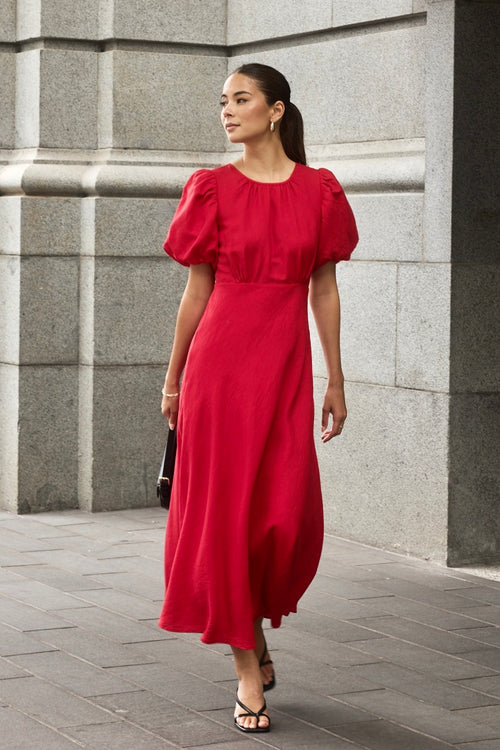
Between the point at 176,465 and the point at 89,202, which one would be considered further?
the point at 89,202

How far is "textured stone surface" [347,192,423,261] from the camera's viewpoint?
7.19m

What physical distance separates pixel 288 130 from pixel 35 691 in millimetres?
2073

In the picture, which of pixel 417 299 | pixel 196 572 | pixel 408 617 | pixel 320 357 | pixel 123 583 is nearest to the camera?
pixel 196 572

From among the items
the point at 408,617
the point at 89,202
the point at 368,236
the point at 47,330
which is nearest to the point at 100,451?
the point at 47,330

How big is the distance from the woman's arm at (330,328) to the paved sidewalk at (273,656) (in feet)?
3.11

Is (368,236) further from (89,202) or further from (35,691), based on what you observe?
(35,691)

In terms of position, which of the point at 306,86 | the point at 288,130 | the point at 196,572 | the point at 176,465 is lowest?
the point at 196,572

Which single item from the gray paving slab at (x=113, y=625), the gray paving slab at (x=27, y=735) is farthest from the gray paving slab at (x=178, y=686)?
the gray paving slab at (x=27, y=735)

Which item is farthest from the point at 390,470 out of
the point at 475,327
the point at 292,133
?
the point at 292,133

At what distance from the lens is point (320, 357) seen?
8000mm

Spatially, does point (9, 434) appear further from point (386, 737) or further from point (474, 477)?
point (386, 737)

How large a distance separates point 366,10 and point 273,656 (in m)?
3.70

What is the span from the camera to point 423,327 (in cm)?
713

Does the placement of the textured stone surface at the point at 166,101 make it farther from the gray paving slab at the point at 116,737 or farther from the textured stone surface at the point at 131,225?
the gray paving slab at the point at 116,737
